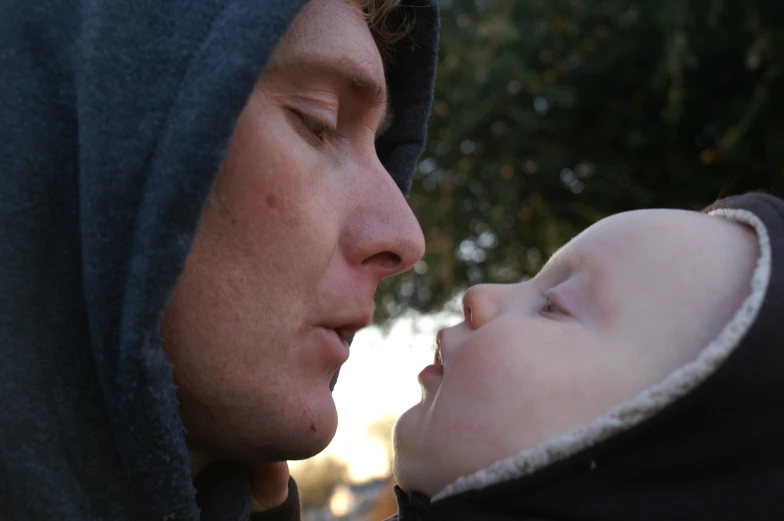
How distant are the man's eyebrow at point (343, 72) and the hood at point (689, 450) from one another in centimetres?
75

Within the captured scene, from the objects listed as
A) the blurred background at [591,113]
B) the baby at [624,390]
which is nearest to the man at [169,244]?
the baby at [624,390]

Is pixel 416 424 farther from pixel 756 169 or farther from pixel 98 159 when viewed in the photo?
pixel 756 169

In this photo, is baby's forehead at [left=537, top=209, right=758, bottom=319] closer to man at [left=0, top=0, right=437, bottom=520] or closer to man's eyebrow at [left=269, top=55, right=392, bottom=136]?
man at [left=0, top=0, right=437, bottom=520]

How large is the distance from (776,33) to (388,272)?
8.22ft

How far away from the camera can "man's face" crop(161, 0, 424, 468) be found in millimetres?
1355

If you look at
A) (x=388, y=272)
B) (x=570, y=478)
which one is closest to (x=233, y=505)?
(x=388, y=272)

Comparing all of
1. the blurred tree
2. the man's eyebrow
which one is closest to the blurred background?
the blurred tree

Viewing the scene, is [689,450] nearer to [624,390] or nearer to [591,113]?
[624,390]

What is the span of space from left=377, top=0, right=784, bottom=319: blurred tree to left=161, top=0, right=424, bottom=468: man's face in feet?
6.76

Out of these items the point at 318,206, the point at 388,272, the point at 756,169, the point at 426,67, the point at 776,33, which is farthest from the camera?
the point at 756,169

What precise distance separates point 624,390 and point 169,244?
2.38ft

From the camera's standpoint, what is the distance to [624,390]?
4.07ft

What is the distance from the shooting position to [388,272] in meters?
1.54

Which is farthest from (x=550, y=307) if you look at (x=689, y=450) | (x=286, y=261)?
(x=286, y=261)
